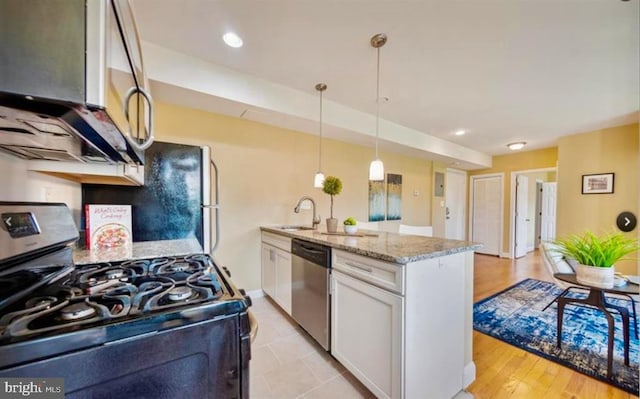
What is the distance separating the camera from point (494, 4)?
5.22ft

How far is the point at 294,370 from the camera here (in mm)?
1760

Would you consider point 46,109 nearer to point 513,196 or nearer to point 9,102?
point 9,102

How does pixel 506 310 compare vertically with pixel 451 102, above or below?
below

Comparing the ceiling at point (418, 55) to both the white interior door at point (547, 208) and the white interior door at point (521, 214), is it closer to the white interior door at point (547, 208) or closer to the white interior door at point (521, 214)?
the white interior door at point (521, 214)

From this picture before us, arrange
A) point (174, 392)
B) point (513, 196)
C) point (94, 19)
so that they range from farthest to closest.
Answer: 1. point (513, 196)
2. point (174, 392)
3. point (94, 19)

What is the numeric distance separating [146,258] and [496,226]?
6.68 metres

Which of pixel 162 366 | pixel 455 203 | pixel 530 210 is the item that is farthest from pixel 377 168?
pixel 530 210

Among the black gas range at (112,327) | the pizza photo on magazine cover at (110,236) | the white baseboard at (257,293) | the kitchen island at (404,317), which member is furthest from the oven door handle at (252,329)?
the white baseboard at (257,293)

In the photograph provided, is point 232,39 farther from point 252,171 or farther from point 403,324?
point 403,324

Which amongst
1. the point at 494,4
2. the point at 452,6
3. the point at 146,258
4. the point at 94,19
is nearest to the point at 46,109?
the point at 94,19

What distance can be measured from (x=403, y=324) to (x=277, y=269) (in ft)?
5.38

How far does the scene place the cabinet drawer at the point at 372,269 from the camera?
1273 mm

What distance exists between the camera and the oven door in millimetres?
497

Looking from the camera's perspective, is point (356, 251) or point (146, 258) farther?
point (356, 251)
